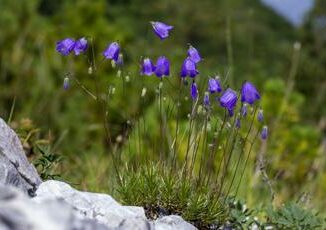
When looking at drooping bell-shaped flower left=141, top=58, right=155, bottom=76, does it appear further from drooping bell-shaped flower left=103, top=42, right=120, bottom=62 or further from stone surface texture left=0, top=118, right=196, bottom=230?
stone surface texture left=0, top=118, right=196, bottom=230

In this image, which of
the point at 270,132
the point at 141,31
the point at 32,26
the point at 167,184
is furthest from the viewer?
the point at 141,31

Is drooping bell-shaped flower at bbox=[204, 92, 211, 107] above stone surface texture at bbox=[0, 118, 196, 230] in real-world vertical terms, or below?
above

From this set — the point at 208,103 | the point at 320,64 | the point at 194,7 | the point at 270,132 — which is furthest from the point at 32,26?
the point at 194,7

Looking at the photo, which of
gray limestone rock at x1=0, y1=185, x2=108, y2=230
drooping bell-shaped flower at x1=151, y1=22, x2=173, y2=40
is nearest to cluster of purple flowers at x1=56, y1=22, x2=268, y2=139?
drooping bell-shaped flower at x1=151, y1=22, x2=173, y2=40

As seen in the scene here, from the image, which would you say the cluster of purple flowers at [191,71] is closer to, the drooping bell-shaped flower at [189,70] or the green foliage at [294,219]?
the drooping bell-shaped flower at [189,70]

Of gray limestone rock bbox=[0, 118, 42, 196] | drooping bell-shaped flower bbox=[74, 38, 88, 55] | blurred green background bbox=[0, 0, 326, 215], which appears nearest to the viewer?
gray limestone rock bbox=[0, 118, 42, 196]

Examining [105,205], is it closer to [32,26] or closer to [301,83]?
[32,26]

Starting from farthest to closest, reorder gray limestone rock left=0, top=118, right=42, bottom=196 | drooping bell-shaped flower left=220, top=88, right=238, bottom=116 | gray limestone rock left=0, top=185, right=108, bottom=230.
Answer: drooping bell-shaped flower left=220, top=88, right=238, bottom=116 → gray limestone rock left=0, top=118, right=42, bottom=196 → gray limestone rock left=0, top=185, right=108, bottom=230

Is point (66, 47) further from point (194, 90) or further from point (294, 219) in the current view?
point (294, 219)

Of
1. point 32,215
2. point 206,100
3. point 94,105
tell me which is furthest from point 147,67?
point 94,105
